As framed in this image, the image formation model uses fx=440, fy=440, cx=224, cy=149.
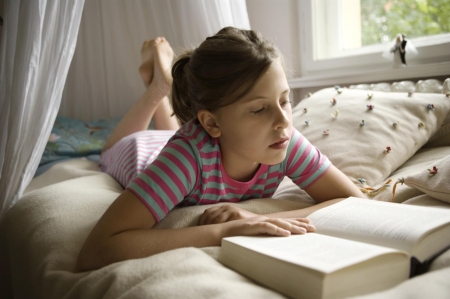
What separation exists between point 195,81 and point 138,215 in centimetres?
35

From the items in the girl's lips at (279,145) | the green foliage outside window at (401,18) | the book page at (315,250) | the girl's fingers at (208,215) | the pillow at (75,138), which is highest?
the green foliage outside window at (401,18)

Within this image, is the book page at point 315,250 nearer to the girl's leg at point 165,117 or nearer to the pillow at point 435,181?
the pillow at point 435,181

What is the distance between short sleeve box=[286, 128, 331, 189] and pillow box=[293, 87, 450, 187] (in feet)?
0.62

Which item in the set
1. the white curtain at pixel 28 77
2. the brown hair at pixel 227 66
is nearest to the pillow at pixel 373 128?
the brown hair at pixel 227 66

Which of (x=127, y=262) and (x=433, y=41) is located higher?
(x=433, y=41)

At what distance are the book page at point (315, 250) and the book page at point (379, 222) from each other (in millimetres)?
49

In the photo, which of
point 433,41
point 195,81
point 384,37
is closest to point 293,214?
point 195,81

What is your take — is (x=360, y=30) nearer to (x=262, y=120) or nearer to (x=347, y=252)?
(x=262, y=120)

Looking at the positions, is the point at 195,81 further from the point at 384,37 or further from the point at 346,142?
the point at 384,37

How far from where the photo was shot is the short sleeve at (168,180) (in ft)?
3.02

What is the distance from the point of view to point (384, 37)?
6.89ft

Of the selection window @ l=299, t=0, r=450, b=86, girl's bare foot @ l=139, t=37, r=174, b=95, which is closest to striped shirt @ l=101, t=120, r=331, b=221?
girl's bare foot @ l=139, t=37, r=174, b=95

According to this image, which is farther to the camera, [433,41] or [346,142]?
[433,41]

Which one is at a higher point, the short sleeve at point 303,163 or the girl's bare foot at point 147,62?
the girl's bare foot at point 147,62
